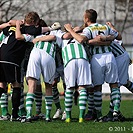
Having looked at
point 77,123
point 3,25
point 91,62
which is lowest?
point 77,123

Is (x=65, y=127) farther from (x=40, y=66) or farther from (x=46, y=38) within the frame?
(x=46, y=38)

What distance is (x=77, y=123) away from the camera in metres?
13.0

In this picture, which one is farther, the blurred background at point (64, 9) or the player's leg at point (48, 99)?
the blurred background at point (64, 9)

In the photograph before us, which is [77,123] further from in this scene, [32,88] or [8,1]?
[8,1]

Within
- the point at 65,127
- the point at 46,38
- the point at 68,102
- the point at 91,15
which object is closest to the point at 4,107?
the point at 68,102

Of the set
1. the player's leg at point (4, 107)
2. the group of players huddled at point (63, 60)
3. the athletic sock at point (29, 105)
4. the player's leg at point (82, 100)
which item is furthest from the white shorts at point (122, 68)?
the player's leg at point (4, 107)

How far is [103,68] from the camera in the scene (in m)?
13.5

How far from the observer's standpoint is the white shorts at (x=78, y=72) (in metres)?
13.2

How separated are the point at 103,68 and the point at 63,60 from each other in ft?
2.62

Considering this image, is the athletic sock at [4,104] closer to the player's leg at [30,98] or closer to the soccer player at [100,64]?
the player's leg at [30,98]

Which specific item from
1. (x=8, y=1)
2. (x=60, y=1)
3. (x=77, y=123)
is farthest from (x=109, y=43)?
(x=60, y=1)

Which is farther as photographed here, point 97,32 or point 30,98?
point 97,32

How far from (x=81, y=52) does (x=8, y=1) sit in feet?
74.9

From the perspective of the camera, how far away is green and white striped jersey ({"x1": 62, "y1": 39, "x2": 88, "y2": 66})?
13281 millimetres
